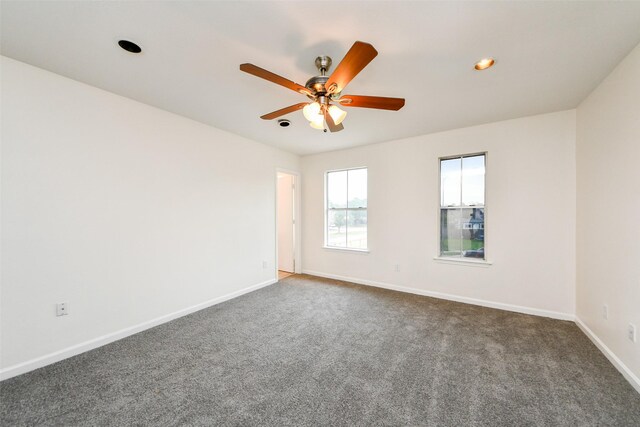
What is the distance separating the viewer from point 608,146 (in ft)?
7.48

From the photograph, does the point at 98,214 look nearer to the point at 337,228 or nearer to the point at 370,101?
the point at 370,101

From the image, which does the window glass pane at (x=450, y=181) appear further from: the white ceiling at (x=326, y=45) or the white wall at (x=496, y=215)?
the white ceiling at (x=326, y=45)

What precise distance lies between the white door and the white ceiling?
265 cm

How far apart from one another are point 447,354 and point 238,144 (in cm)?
382

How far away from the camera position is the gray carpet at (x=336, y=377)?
1617 millimetres

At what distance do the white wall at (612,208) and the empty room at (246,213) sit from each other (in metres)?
0.03

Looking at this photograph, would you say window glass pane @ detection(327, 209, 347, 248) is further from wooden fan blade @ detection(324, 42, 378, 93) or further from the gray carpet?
wooden fan blade @ detection(324, 42, 378, 93)

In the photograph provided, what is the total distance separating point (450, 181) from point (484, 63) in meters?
2.00

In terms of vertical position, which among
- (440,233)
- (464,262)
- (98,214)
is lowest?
(464,262)

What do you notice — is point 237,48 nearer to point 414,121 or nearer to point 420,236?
point 414,121

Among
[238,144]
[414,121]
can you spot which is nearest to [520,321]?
[414,121]

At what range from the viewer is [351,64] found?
1516mm

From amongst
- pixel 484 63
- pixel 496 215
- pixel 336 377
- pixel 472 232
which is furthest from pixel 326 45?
pixel 472 232

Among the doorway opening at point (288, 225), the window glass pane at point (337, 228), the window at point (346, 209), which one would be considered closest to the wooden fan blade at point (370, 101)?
the window at point (346, 209)
